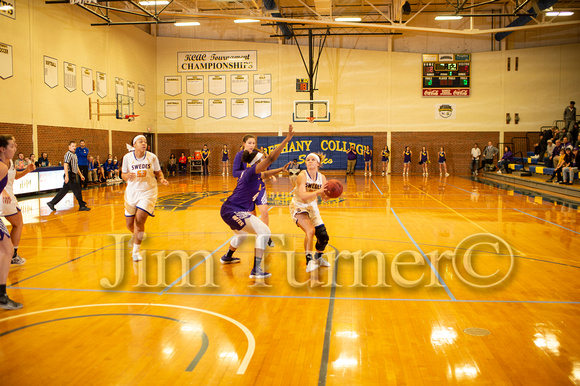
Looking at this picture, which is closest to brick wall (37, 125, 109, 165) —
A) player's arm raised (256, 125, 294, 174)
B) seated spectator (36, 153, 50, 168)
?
seated spectator (36, 153, 50, 168)

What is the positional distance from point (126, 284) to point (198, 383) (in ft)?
9.50

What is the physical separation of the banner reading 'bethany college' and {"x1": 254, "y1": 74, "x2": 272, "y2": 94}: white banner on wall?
111 inches

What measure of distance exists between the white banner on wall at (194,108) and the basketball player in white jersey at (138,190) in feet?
72.5

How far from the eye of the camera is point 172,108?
2909 cm

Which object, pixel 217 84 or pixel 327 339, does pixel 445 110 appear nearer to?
pixel 217 84

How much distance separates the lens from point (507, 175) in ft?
74.9

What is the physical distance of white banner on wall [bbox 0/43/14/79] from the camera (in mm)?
16234

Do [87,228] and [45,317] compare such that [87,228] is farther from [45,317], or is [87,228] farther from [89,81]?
[89,81]

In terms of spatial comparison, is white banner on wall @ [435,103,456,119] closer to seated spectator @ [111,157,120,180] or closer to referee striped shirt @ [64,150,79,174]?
seated spectator @ [111,157,120,180]

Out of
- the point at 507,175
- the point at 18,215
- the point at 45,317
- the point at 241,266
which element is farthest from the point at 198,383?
the point at 507,175

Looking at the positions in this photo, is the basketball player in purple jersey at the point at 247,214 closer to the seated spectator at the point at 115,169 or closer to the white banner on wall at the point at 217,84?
the seated spectator at the point at 115,169

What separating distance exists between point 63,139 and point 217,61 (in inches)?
453

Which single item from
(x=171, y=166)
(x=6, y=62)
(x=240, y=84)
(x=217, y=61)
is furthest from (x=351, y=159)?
(x=6, y=62)

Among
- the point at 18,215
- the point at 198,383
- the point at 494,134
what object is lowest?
the point at 198,383
